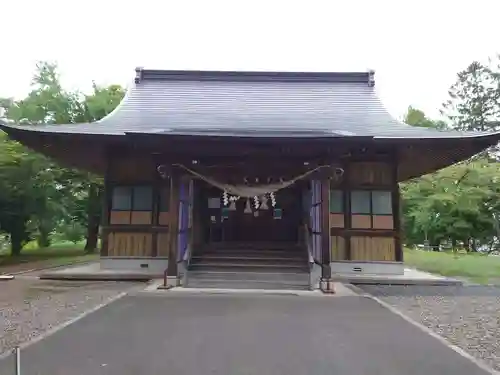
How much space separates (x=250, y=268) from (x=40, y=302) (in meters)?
4.88

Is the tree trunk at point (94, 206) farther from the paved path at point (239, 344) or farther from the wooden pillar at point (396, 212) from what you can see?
the paved path at point (239, 344)

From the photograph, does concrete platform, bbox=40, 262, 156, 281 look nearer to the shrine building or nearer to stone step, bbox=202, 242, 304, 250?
the shrine building

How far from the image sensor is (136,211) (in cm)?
1330

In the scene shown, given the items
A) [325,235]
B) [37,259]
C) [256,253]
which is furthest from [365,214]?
[37,259]

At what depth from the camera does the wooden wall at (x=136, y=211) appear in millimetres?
13188

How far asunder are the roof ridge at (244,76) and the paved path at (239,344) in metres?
11.0

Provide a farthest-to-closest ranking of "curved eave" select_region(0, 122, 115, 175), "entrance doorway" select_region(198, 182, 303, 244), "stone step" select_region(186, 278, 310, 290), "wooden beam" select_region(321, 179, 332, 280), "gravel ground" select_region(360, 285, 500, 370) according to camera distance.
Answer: "entrance doorway" select_region(198, 182, 303, 244) → "curved eave" select_region(0, 122, 115, 175) → "stone step" select_region(186, 278, 310, 290) → "wooden beam" select_region(321, 179, 332, 280) → "gravel ground" select_region(360, 285, 500, 370)

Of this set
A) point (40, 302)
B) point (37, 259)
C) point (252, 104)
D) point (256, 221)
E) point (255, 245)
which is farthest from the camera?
point (37, 259)

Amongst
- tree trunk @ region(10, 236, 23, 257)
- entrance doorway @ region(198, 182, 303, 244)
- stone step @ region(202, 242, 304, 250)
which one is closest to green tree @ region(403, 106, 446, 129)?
entrance doorway @ region(198, 182, 303, 244)

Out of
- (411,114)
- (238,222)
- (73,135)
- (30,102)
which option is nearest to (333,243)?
(238,222)

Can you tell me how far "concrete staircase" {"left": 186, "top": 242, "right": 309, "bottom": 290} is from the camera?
11039 mm

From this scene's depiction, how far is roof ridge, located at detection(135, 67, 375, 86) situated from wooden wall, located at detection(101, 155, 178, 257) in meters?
4.94

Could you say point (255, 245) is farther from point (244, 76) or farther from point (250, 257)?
point (244, 76)

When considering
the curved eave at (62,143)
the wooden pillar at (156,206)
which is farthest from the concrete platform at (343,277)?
the curved eave at (62,143)
